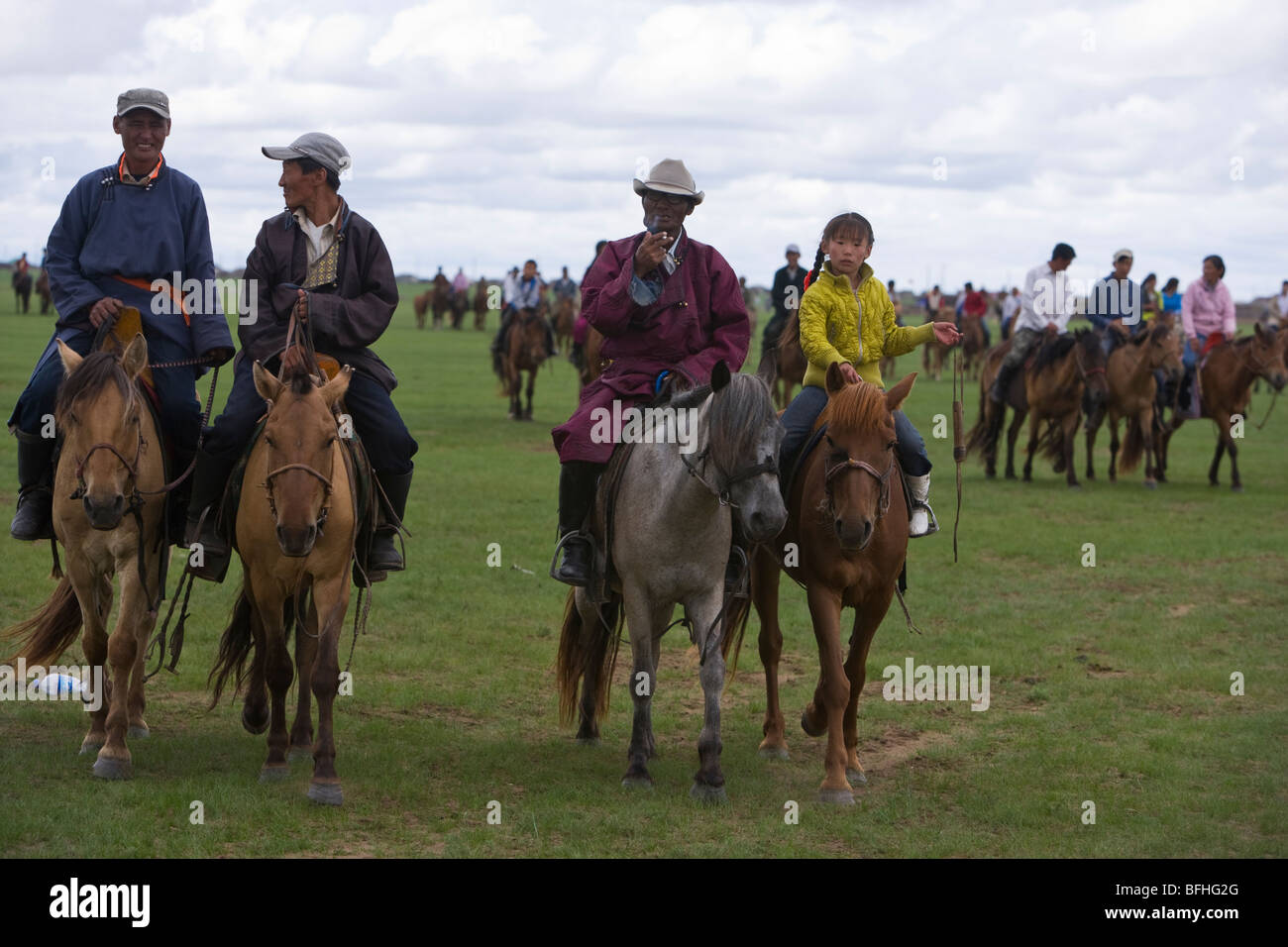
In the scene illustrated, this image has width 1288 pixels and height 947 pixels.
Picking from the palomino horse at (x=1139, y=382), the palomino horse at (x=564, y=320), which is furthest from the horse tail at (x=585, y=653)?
the palomino horse at (x=564, y=320)

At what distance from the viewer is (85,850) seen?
536 centimetres

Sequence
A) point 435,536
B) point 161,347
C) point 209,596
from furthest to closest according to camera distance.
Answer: point 435,536 < point 209,596 < point 161,347

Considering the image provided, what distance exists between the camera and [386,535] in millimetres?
7047

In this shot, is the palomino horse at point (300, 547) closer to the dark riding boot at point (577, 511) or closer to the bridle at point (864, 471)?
the dark riding boot at point (577, 511)

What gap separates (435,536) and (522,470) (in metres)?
4.56

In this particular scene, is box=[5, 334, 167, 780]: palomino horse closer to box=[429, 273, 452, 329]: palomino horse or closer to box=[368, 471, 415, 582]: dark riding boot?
box=[368, 471, 415, 582]: dark riding boot

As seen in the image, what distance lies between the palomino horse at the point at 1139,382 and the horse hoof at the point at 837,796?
1270cm

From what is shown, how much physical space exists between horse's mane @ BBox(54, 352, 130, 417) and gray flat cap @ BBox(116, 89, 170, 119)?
1.28 meters

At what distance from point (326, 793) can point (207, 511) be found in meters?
1.49

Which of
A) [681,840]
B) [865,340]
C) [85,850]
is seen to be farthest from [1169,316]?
[85,850]

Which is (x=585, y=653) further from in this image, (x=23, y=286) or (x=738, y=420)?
(x=23, y=286)

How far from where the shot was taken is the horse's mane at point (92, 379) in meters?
6.23

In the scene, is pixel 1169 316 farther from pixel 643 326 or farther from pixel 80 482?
pixel 80 482

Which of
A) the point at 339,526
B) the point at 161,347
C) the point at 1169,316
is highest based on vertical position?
the point at 1169,316
